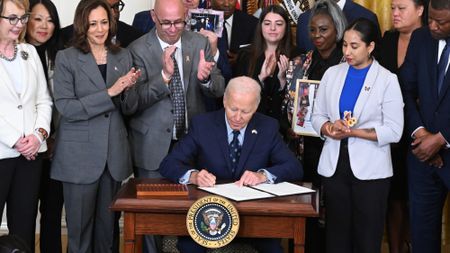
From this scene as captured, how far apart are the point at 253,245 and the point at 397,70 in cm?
141

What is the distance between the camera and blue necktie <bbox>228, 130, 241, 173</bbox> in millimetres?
3775

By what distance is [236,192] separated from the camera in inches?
134

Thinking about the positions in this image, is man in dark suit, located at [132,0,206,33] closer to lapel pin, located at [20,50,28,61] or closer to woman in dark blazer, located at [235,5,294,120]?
woman in dark blazer, located at [235,5,294,120]

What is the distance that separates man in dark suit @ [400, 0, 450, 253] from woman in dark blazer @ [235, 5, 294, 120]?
805 millimetres

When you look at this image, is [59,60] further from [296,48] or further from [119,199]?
[296,48]

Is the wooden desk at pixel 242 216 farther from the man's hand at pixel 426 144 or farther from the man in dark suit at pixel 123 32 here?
the man in dark suit at pixel 123 32

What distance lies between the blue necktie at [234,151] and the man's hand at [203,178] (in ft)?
0.68

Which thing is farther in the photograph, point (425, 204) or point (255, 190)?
point (425, 204)

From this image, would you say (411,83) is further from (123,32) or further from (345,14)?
(123,32)

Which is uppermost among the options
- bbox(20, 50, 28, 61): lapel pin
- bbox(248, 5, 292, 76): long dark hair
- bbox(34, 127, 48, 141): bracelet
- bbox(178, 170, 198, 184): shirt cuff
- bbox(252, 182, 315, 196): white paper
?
bbox(248, 5, 292, 76): long dark hair

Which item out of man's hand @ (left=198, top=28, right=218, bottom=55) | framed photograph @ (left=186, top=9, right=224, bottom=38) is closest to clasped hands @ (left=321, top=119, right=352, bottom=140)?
man's hand @ (left=198, top=28, right=218, bottom=55)

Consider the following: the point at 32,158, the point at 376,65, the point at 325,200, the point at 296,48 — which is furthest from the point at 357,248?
the point at 32,158

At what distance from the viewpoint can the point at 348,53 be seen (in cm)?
395


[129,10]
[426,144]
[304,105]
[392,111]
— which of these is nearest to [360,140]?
[392,111]
